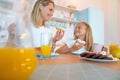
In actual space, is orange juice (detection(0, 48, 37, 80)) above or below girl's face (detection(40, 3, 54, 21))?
below

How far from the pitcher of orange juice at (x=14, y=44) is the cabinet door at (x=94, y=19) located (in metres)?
2.93

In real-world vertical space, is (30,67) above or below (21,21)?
below

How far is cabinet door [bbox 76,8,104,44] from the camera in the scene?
127 inches

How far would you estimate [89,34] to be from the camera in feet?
7.11

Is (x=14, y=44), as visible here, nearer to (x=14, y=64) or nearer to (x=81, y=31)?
(x=14, y=64)

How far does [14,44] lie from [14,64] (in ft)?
0.16

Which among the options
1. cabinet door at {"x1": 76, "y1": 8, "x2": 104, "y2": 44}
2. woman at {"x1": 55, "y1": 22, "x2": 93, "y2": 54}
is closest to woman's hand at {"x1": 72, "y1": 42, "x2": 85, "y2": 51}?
woman at {"x1": 55, "y1": 22, "x2": 93, "y2": 54}

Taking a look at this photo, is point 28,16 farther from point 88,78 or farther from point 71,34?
point 71,34

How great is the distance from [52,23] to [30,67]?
2.61 meters

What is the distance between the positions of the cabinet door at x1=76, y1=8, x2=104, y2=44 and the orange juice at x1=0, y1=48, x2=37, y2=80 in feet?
9.69

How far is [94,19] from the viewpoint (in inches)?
131

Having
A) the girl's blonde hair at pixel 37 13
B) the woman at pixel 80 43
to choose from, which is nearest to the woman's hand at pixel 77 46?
the woman at pixel 80 43

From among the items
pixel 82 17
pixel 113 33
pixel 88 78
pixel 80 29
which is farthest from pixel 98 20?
pixel 88 78

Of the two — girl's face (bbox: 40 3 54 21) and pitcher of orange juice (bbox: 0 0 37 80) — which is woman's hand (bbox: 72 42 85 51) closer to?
girl's face (bbox: 40 3 54 21)
